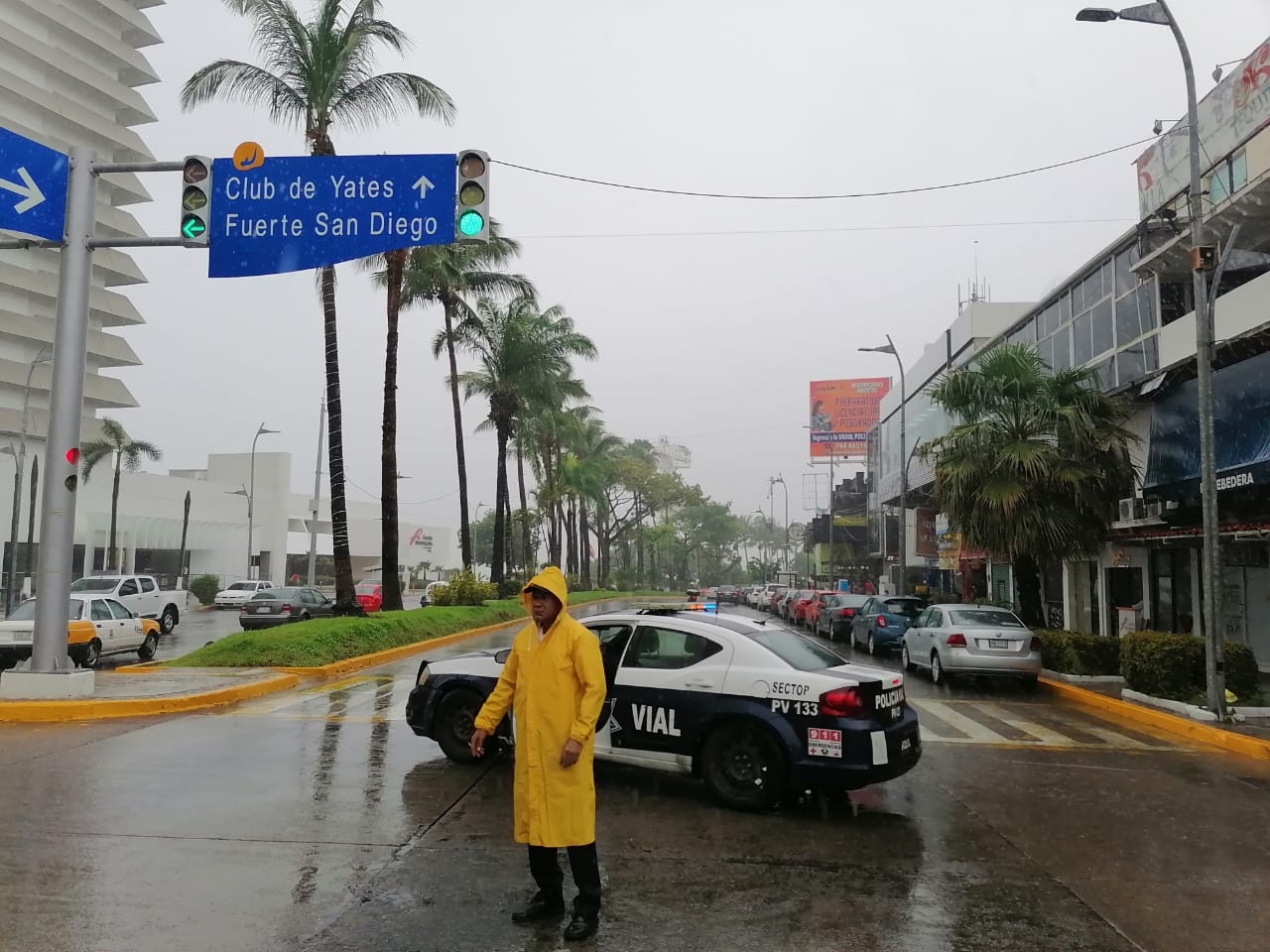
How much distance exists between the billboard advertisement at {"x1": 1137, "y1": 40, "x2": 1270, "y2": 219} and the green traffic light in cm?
1333

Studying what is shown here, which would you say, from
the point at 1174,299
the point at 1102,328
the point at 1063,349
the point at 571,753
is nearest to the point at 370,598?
the point at 1063,349

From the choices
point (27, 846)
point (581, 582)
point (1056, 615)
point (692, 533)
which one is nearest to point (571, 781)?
point (27, 846)

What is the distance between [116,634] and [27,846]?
549 inches

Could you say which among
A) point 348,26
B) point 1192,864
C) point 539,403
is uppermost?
point 348,26

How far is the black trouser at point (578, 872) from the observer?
4719mm

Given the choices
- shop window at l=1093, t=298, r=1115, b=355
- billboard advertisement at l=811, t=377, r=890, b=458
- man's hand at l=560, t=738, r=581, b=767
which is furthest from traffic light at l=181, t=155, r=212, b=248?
billboard advertisement at l=811, t=377, r=890, b=458

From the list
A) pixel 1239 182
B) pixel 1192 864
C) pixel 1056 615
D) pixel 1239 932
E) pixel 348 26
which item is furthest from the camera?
pixel 1056 615

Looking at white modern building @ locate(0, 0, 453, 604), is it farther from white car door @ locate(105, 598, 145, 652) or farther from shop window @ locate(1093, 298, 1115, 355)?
shop window @ locate(1093, 298, 1115, 355)

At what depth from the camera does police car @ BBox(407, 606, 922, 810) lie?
23.2 ft

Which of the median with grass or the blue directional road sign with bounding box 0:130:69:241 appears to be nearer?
the blue directional road sign with bounding box 0:130:69:241

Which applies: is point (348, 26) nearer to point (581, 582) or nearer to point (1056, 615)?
point (1056, 615)

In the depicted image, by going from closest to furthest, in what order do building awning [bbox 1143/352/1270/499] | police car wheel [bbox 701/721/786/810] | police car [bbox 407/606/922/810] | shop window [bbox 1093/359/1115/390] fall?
police car [bbox 407/606/922/810], police car wheel [bbox 701/721/786/810], building awning [bbox 1143/352/1270/499], shop window [bbox 1093/359/1115/390]

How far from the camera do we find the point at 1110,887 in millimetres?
5711

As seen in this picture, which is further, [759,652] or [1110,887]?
[759,652]
